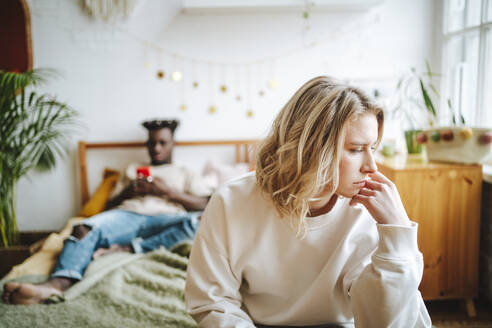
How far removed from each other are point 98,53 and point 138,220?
1404 millimetres

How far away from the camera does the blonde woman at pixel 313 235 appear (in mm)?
818

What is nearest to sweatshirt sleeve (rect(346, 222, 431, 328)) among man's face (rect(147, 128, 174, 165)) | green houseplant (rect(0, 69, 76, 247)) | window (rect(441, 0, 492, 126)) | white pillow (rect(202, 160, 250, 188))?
window (rect(441, 0, 492, 126))

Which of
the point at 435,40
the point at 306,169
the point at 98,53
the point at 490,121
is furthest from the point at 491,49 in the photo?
the point at 98,53

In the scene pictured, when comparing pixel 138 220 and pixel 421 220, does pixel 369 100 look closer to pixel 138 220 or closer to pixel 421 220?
pixel 421 220

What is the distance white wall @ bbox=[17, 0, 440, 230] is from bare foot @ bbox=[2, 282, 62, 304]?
1.43 m

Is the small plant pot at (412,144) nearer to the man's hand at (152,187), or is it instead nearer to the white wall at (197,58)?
the white wall at (197,58)

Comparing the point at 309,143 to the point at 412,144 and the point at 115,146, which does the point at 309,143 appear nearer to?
the point at 412,144

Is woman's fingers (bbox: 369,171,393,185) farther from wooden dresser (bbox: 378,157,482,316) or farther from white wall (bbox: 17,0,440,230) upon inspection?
white wall (bbox: 17,0,440,230)

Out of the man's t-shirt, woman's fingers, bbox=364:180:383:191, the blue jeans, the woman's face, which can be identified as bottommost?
the blue jeans

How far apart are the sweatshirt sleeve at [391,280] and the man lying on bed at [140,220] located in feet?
4.68

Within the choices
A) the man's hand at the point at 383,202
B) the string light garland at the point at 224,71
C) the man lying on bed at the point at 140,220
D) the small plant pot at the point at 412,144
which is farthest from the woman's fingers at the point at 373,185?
the string light garland at the point at 224,71

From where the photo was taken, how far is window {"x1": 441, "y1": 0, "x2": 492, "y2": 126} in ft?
7.20

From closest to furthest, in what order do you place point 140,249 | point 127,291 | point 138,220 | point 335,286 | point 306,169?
point 306,169
point 335,286
point 127,291
point 140,249
point 138,220

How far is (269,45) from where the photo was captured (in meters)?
2.85
